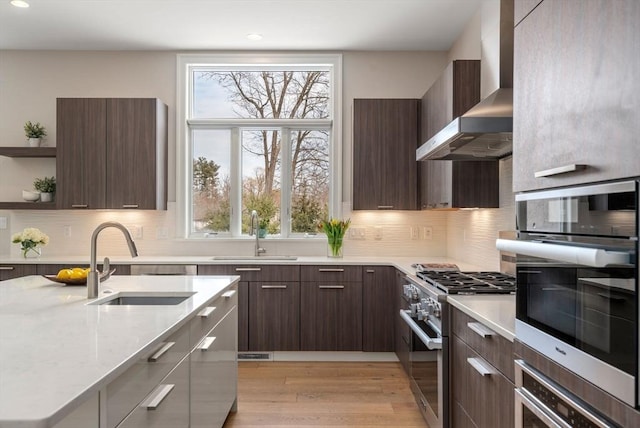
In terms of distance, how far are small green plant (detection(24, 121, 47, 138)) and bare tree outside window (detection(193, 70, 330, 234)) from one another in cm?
144

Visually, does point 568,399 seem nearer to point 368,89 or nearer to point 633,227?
point 633,227

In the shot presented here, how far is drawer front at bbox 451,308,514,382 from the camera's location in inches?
65.9

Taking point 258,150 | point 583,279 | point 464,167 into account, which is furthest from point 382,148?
point 583,279

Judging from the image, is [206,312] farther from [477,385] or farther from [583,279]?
[583,279]

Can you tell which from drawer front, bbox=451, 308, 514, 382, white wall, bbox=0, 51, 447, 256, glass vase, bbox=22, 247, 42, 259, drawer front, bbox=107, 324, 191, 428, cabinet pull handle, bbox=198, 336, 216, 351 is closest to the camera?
drawer front, bbox=107, 324, 191, 428

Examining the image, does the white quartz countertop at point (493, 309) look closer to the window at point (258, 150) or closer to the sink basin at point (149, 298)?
the sink basin at point (149, 298)

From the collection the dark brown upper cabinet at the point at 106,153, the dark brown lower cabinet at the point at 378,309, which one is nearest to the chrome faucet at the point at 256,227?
the dark brown upper cabinet at the point at 106,153

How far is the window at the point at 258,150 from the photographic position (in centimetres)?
471

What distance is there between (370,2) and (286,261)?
7.03 ft

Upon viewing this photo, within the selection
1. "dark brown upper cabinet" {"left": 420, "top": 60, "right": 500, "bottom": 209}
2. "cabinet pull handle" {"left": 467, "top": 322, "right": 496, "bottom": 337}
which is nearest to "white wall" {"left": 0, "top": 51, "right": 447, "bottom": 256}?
"dark brown upper cabinet" {"left": 420, "top": 60, "right": 500, "bottom": 209}

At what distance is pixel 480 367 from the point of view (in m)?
1.89

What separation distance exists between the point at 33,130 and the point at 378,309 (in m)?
3.59

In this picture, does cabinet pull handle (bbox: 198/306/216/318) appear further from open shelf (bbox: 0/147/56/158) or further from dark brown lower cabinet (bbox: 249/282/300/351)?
open shelf (bbox: 0/147/56/158)

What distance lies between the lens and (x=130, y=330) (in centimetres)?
156
